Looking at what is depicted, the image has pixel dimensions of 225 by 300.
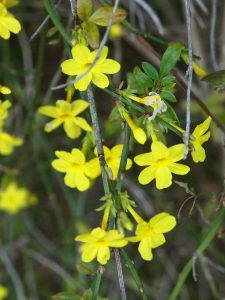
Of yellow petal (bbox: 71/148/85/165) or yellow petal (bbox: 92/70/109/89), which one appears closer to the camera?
yellow petal (bbox: 92/70/109/89)

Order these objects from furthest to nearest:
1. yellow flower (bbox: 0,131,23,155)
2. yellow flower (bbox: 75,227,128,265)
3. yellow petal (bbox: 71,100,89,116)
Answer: yellow flower (bbox: 0,131,23,155) < yellow petal (bbox: 71,100,89,116) < yellow flower (bbox: 75,227,128,265)

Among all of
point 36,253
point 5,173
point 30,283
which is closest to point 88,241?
point 5,173

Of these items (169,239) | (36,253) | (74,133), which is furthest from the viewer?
(169,239)

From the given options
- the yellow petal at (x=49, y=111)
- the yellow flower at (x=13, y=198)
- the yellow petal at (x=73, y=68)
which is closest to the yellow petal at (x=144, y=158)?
the yellow petal at (x=73, y=68)

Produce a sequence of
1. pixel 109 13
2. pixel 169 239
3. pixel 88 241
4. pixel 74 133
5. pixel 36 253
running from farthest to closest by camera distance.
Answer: pixel 169 239
pixel 36 253
pixel 74 133
pixel 109 13
pixel 88 241

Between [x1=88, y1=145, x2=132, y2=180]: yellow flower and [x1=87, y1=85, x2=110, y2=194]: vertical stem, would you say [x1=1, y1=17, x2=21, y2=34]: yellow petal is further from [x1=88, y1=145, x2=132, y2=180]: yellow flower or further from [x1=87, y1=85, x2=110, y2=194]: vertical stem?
[x1=88, y1=145, x2=132, y2=180]: yellow flower

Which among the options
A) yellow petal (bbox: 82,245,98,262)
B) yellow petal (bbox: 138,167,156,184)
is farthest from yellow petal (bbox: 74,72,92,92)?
yellow petal (bbox: 82,245,98,262)

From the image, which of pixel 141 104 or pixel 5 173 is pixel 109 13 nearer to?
pixel 141 104
